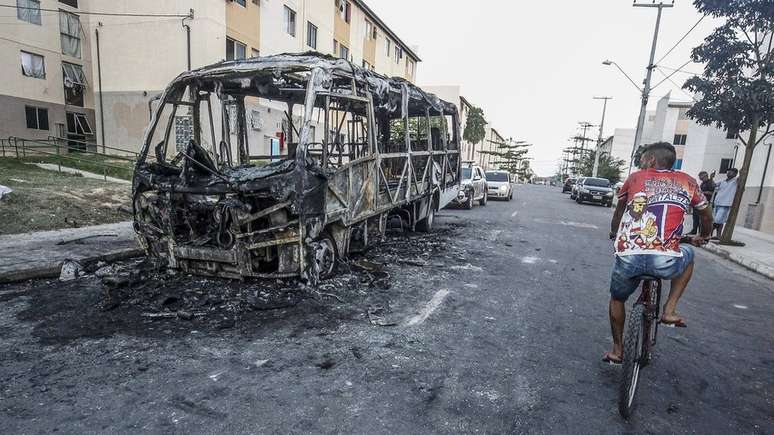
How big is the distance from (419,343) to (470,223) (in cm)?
812

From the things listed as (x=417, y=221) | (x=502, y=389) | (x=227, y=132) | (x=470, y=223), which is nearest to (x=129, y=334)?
(x=502, y=389)

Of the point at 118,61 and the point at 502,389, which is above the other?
the point at 118,61

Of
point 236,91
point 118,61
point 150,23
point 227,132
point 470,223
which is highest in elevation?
point 150,23

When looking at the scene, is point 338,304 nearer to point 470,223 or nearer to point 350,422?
point 350,422

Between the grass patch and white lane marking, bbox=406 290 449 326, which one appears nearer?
white lane marking, bbox=406 290 449 326

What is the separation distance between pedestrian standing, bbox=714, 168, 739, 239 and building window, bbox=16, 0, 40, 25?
2792 cm

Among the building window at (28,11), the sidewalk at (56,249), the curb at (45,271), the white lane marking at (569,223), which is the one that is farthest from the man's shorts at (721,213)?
the building window at (28,11)

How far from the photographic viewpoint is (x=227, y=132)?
682 cm

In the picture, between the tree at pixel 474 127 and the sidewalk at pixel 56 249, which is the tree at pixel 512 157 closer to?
the tree at pixel 474 127

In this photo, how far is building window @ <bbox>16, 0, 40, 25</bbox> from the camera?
18.8 metres

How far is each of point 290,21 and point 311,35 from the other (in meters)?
1.92

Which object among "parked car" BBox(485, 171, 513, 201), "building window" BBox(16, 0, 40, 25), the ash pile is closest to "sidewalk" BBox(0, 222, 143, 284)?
the ash pile

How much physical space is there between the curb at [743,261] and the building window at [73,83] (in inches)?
1109

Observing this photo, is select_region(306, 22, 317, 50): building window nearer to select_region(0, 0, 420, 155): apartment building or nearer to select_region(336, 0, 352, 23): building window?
select_region(0, 0, 420, 155): apartment building
